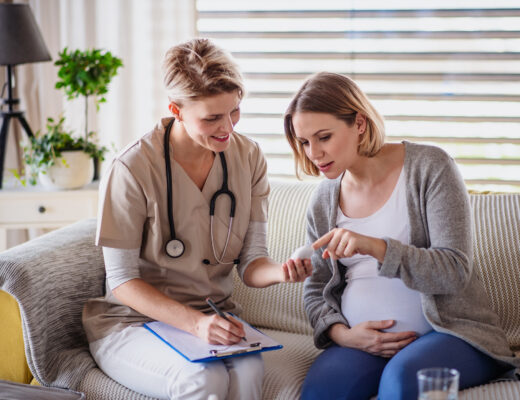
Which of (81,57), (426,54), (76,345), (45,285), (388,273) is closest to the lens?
(388,273)

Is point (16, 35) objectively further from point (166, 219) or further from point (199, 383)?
point (199, 383)

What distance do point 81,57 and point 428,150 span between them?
166 centimetres

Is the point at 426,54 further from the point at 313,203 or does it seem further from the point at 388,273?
the point at 388,273

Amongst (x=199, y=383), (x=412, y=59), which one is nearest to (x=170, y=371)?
(x=199, y=383)

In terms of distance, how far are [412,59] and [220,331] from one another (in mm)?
1974

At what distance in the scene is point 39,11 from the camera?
319 cm

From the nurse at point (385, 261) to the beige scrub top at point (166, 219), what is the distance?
0.59 ft

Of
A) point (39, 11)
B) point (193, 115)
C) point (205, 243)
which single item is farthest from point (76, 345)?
point (39, 11)

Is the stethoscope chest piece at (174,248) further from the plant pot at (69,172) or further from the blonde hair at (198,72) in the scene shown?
the plant pot at (69,172)

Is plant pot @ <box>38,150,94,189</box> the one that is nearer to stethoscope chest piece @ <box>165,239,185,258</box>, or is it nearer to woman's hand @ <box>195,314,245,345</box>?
stethoscope chest piece @ <box>165,239,185,258</box>

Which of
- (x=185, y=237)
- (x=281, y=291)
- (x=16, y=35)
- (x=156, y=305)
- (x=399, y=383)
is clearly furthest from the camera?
(x=16, y=35)

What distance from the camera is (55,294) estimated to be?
5.65 feet

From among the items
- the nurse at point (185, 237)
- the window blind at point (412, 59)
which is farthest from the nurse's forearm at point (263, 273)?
the window blind at point (412, 59)

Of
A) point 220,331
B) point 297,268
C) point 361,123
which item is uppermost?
point 361,123
